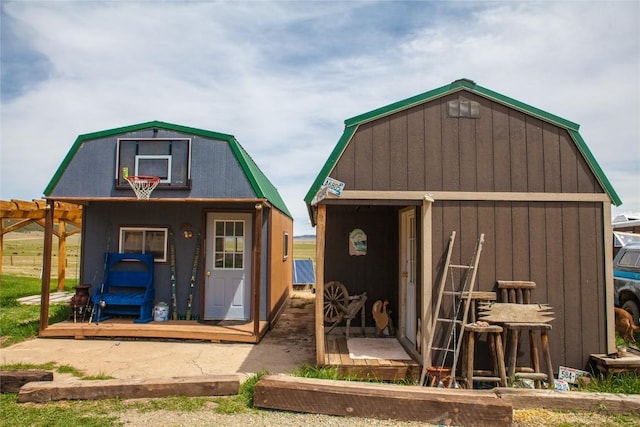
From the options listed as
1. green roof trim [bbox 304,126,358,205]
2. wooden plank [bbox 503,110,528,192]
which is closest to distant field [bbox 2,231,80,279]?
green roof trim [bbox 304,126,358,205]

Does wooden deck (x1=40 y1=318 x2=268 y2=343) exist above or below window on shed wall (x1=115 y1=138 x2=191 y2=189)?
below

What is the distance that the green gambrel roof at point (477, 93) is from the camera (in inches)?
219

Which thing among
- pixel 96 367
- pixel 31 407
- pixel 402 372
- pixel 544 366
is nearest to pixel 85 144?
pixel 96 367

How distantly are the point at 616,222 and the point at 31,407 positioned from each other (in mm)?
15484

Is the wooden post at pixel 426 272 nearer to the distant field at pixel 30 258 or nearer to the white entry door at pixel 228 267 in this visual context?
the white entry door at pixel 228 267

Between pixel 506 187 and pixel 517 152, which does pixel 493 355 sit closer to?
pixel 506 187

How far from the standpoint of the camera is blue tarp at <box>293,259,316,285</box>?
15430 millimetres

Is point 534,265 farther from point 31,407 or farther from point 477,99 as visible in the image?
point 31,407

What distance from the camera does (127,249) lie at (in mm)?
8734

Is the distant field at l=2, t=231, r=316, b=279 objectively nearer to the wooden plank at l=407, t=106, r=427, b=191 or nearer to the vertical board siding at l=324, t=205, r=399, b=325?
the vertical board siding at l=324, t=205, r=399, b=325

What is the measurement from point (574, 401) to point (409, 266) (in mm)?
2716

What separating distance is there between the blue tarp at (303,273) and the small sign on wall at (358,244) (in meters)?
7.73

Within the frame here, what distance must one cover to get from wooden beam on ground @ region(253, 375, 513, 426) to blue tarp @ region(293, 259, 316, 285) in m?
11.1

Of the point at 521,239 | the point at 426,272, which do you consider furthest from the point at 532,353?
the point at 426,272
